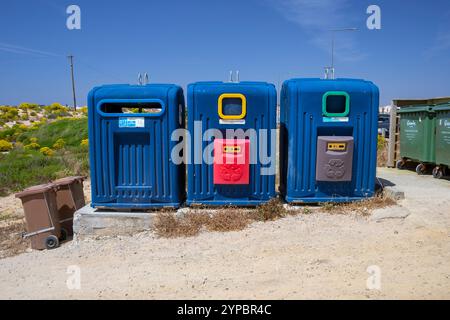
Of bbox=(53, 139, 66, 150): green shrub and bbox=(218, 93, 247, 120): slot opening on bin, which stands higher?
bbox=(218, 93, 247, 120): slot opening on bin

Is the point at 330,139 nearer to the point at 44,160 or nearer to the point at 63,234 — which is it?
the point at 63,234

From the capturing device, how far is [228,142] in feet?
17.0

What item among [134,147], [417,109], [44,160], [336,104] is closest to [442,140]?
[417,109]

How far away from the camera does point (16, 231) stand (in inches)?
271

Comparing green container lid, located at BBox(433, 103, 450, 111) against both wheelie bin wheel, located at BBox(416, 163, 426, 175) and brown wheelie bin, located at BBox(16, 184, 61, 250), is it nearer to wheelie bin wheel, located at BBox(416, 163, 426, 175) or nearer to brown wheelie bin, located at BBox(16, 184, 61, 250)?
wheelie bin wheel, located at BBox(416, 163, 426, 175)

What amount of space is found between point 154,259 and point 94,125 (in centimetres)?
193

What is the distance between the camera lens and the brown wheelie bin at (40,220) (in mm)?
5672

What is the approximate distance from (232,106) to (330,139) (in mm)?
1325

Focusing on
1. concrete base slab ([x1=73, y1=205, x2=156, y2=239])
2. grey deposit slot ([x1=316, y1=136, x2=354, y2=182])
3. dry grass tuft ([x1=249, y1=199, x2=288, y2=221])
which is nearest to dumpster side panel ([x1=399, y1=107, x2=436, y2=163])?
grey deposit slot ([x1=316, y1=136, x2=354, y2=182])

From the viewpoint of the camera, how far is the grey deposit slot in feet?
17.2

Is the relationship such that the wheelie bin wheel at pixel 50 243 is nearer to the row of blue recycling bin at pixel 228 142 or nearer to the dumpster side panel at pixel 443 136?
the row of blue recycling bin at pixel 228 142

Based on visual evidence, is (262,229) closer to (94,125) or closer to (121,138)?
(121,138)

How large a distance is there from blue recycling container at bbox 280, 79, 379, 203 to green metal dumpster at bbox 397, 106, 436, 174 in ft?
10.8
